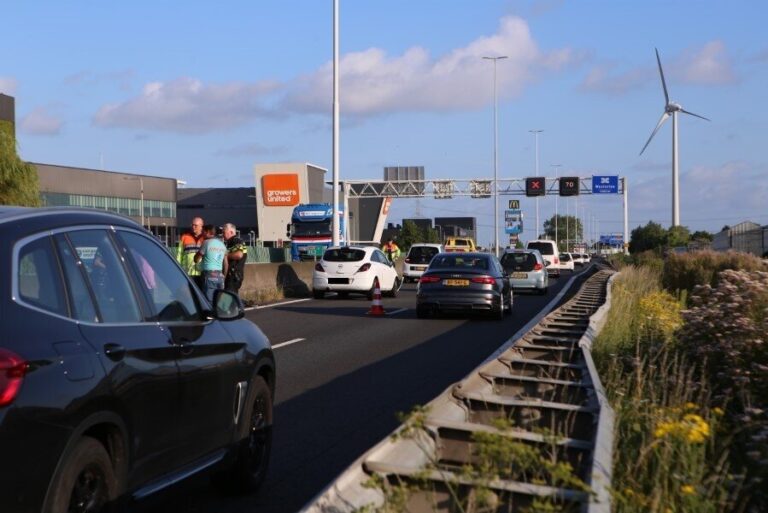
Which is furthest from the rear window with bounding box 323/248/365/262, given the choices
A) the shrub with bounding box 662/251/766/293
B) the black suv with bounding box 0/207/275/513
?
the black suv with bounding box 0/207/275/513

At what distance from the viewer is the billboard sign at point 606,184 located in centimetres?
7369

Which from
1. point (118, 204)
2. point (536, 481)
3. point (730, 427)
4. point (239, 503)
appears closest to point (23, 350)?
point (536, 481)

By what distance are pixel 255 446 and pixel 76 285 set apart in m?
2.18

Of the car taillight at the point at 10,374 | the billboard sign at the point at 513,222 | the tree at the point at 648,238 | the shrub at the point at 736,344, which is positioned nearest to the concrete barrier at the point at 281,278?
the shrub at the point at 736,344

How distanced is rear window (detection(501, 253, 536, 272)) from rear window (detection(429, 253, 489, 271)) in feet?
32.4

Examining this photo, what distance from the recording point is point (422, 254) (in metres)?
39.0

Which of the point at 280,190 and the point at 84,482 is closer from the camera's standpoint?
the point at 84,482

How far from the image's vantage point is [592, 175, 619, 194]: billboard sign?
7369cm

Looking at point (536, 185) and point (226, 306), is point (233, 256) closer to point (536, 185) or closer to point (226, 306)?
point (226, 306)

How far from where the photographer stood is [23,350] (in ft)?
12.1

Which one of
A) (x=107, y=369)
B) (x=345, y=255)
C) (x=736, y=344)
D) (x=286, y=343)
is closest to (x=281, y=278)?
(x=345, y=255)

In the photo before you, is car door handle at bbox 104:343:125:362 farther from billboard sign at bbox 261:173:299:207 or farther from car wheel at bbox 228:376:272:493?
billboard sign at bbox 261:173:299:207

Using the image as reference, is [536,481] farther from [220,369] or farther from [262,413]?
[262,413]

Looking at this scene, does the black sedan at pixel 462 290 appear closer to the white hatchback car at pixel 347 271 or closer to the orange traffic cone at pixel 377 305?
the orange traffic cone at pixel 377 305
